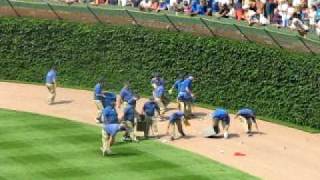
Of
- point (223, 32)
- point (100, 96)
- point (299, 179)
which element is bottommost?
point (299, 179)

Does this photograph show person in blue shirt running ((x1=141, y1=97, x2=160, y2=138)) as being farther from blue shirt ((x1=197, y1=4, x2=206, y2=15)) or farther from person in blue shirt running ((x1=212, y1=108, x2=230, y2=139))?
blue shirt ((x1=197, y1=4, x2=206, y2=15))

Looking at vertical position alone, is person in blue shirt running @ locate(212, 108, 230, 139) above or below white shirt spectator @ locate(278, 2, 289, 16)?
below

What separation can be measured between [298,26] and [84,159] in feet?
39.1

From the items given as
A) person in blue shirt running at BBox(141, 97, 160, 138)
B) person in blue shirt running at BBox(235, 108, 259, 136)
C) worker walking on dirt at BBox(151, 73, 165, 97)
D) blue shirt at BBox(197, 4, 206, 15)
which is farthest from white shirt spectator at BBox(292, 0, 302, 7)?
person in blue shirt running at BBox(141, 97, 160, 138)

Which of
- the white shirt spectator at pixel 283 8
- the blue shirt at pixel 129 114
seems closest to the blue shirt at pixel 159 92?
the blue shirt at pixel 129 114

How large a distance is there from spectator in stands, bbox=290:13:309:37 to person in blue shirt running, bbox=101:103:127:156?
373 inches

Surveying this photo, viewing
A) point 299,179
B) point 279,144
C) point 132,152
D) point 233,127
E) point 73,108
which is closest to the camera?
point 299,179

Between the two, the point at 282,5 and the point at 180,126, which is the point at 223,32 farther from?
the point at 180,126

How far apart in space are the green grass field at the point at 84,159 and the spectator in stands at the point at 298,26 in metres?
8.26

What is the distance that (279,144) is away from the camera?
29.8 m

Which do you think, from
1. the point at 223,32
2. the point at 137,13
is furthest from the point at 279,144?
the point at 137,13

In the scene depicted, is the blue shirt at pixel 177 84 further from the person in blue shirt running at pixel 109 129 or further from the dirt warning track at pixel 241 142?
the person in blue shirt running at pixel 109 129

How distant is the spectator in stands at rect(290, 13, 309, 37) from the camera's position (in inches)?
1302

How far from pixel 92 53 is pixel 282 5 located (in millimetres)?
9845
